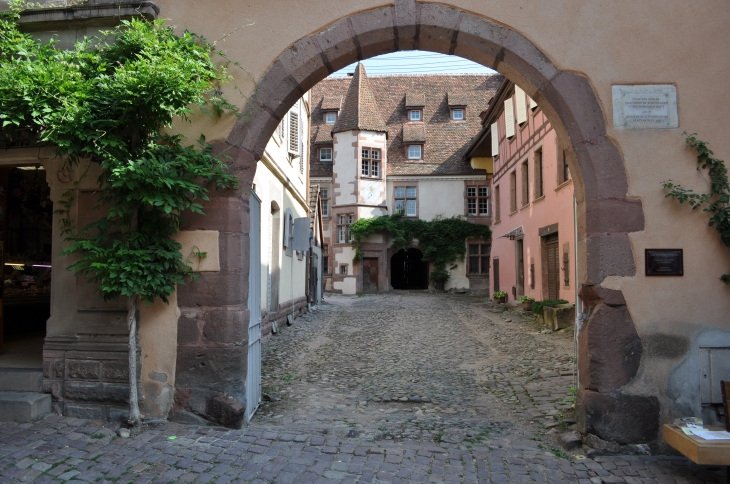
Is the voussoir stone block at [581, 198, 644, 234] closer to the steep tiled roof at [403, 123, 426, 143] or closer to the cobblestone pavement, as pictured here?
the cobblestone pavement

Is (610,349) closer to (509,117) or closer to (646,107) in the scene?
(646,107)

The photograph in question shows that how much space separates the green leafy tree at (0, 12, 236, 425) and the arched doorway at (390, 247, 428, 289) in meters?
31.1

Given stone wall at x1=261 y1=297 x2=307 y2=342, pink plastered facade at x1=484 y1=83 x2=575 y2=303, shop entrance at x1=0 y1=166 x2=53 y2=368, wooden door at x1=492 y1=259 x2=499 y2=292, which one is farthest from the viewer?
wooden door at x1=492 y1=259 x2=499 y2=292

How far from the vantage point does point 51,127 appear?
4.55m

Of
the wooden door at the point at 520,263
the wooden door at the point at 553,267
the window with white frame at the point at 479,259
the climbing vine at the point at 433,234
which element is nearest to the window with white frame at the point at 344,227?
the climbing vine at the point at 433,234

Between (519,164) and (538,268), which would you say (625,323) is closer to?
(538,268)

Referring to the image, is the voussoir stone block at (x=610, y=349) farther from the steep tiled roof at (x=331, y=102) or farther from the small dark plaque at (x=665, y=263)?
the steep tiled roof at (x=331, y=102)

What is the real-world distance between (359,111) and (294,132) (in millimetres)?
17980

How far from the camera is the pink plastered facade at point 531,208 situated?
14.0 meters

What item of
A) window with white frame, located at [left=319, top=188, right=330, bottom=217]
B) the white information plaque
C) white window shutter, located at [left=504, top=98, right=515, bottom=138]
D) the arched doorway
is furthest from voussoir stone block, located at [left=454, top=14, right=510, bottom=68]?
the arched doorway

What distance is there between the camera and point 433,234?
1228 inches

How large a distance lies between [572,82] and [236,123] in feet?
9.49

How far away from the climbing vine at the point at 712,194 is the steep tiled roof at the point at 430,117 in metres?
27.4

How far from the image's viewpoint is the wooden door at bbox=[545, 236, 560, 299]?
595 inches
